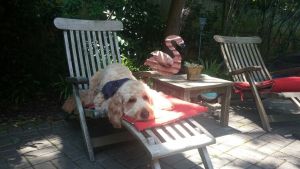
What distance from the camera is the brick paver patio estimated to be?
3.14 meters

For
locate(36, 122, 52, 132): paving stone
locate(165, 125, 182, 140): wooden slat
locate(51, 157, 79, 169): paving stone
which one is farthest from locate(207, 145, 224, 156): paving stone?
locate(36, 122, 52, 132): paving stone

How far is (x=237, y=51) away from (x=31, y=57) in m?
3.34

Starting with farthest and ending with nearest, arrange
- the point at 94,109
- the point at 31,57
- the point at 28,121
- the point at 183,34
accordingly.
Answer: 1. the point at 183,34
2. the point at 31,57
3. the point at 28,121
4. the point at 94,109

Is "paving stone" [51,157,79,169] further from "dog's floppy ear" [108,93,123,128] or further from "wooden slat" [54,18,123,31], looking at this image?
"wooden slat" [54,18,123,31]

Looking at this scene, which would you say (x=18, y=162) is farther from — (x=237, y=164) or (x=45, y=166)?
(x=237, y=164)

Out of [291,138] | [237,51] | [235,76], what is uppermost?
[237,51]

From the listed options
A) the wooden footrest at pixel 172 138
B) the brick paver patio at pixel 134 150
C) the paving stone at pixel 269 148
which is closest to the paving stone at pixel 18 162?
the brick paver patio at pixel 134 150

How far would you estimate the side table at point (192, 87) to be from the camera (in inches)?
142

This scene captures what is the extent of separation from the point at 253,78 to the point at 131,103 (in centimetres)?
263

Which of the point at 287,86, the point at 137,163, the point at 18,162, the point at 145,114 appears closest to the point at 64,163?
the point at 18,162

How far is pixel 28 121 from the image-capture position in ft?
14.2

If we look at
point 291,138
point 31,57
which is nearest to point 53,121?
point 31,57

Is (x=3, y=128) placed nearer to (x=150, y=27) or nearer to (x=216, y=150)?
(x=216, y=150)

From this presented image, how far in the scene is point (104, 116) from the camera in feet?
10.1
